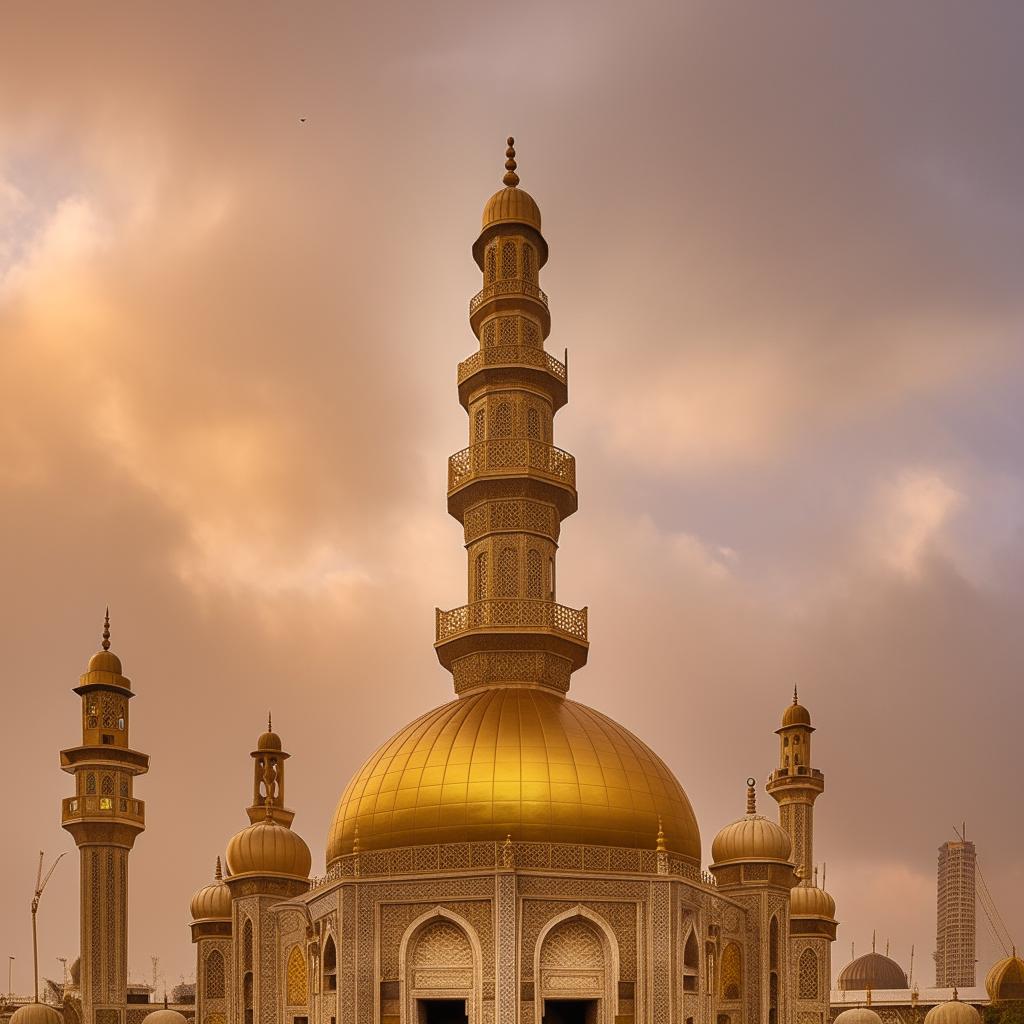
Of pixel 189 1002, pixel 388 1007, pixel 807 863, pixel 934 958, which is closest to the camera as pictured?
pixel 388 1007

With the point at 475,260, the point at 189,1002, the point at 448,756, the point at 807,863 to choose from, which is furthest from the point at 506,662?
the point at 189,1002

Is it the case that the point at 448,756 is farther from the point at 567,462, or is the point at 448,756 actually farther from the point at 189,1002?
the point at 189,1002

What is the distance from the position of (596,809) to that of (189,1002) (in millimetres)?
62708

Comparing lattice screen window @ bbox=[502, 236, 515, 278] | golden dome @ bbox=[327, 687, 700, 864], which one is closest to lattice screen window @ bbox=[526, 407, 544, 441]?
lattice screen window @ bbox=[502, 236, 515, 278]

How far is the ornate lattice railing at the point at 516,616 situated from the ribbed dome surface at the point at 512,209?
1399cm

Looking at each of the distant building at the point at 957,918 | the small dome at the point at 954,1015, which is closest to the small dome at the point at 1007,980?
the small dome at the point at 954,1015

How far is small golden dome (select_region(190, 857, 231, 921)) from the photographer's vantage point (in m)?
57.0

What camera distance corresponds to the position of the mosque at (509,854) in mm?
42312

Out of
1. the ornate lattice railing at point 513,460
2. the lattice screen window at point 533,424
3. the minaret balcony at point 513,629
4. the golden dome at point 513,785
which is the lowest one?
the golden dome at point 513,785

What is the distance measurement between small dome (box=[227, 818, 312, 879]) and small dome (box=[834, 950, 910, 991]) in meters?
75.7

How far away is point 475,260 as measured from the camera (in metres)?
55.9

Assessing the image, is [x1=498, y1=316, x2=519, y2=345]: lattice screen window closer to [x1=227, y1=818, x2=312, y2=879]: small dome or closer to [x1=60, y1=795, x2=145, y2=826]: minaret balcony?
[x1=227, y1=818, x2=312, y2=879]: small dome

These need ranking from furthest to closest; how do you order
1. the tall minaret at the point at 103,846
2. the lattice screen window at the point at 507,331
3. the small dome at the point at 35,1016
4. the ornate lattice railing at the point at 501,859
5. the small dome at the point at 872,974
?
the small dome at the point at 872,974 → the tall minaret at the point at 103,846 → the small dome at the point at 35,1016 → the lattice screen window at the point at 507,331 → the ornate lattice railing at the point at 501,859

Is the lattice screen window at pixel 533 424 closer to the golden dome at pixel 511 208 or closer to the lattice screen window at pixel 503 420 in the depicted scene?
the lattice screen window at pixel 503 420
